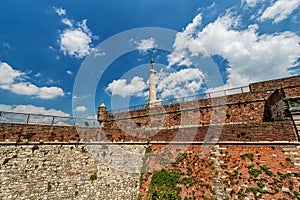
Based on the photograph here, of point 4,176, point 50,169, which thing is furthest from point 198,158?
point 4,176

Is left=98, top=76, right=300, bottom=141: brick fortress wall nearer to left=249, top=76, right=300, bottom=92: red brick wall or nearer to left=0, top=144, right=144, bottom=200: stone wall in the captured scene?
left=249, top=76, right=300, bottom=92: red brick wall

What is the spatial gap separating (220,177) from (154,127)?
9.19 meters

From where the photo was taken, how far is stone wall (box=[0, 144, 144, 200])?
8.27 m

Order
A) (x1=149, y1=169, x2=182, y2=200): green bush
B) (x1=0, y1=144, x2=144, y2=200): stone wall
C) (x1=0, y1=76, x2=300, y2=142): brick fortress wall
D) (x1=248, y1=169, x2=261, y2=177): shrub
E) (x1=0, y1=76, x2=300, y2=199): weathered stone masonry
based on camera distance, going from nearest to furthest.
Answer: (x1=0, y1=144, x2=144, y2=200): stone wall → (x1=0, y1=76, x2=300, y2=199): weathered stone masonry → (x1=248, y1=169, x2=261, y2=177): shrub → (x1=0, y1=76, x2=300, y2=142): brick fortress wall → (x1=149, y1=169, x2=182, y2=200): green bush

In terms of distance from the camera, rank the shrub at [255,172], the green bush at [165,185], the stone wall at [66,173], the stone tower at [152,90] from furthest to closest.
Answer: the stone tower at [152,90], the green bush at [165,185], the shrub at [255,172], the stone wall at [66,173]

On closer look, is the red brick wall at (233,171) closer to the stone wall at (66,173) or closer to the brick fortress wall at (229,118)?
the brick fortress wall at (229,118)

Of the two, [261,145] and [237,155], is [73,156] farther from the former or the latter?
[261,145]

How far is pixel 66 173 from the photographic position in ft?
31.7

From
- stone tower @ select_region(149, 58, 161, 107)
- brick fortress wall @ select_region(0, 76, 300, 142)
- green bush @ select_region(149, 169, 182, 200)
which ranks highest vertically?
stone tower @ select_region(149, 58, 161, 107)

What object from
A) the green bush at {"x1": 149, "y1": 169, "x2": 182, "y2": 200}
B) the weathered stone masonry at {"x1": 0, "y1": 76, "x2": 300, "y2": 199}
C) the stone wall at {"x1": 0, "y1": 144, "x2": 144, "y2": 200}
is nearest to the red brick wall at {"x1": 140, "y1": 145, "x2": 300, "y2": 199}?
the weathered stone masonry at {"x1": 0, "y1": 76, "x2": 300, "y2": 199}

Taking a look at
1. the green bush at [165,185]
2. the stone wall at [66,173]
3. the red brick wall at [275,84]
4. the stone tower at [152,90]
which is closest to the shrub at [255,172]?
the green bush at [165,185]

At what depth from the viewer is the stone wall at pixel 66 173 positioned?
8.27 metres

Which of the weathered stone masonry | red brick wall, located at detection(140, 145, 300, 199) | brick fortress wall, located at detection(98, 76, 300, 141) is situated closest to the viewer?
red brick wall, located at detection(140, 145, 300, 199)

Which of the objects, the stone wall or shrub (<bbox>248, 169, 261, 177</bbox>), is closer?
the stone wall
